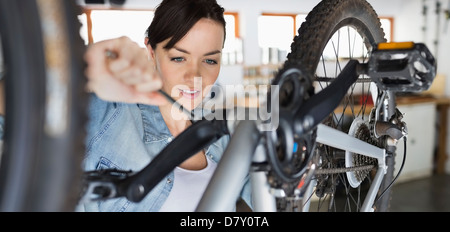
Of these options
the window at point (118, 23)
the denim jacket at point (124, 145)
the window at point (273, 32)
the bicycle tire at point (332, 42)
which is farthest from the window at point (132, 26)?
the bicycle tire at point (332, 42)

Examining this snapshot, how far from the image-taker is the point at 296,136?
0.40 metres

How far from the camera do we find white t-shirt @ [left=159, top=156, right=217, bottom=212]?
80 centimetres

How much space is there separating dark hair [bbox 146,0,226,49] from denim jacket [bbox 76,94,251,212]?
16 cm

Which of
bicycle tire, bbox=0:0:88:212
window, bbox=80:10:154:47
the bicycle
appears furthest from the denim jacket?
window, bbox=80:10:154:47

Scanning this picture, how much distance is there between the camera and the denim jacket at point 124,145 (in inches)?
29.6

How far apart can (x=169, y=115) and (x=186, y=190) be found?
0.62 feet

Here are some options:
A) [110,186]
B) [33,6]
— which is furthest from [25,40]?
[110,186]

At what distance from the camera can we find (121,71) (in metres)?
0.38

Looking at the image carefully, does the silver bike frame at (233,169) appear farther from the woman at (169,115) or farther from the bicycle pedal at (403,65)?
the woman at (169,115)

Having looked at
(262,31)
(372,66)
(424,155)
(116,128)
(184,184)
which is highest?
(262,31)

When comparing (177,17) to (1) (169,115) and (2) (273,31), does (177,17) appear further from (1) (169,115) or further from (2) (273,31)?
(2) (273,31)

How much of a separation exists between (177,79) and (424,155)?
3.32 metres
